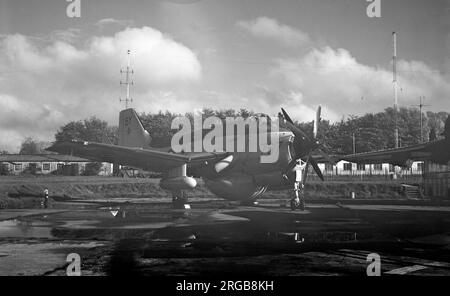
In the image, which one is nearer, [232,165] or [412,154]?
[412,154]

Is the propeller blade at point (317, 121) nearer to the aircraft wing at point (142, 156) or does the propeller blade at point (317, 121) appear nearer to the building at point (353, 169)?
the aircraft wing at point (142, 156)

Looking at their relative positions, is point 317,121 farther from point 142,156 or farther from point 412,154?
point 142,156

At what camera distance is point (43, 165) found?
84250mm

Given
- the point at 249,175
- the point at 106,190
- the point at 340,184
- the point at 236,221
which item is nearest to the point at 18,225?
the point at 236,221

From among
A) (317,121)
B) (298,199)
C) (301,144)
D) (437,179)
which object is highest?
→ (317,121)

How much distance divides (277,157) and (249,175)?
7.67 ft

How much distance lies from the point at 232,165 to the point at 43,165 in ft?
223

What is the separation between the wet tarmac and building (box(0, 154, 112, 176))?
60.4 metres

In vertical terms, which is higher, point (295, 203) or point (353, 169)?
point (353, 169)

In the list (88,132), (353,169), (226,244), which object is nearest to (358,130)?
(353,169)

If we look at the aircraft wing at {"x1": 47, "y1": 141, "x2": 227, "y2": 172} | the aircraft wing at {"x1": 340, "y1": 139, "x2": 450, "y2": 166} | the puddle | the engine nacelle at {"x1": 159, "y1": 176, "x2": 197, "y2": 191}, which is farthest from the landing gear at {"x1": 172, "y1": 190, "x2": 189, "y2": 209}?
the aircraft wing at {"x1": 340, "y1": 139, "x2": 450, "y2": 166}

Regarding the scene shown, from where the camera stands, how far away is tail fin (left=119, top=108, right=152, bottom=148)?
105 feet

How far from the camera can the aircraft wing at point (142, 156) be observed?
78.6ft

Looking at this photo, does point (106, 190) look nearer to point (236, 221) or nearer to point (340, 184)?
point (340, 184)
